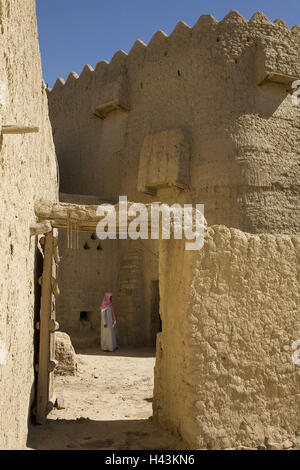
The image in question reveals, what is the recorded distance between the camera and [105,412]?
580cm

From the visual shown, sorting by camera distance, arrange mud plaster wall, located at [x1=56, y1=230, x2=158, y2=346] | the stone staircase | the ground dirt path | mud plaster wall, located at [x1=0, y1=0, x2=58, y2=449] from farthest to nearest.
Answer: the stone staircase
mud plaster wall, located at [x1=56, y1=230, x2=158, y2=346]
the ground dirt path
mud plaster wall, located at [x1=0, y1=0, x2=58, y2=449]

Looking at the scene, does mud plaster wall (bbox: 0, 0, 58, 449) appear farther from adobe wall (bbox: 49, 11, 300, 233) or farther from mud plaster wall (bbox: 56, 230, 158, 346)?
adobe wall (bbox: 49, 11, 300, 233)

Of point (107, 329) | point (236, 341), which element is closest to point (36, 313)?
point (236, 341)

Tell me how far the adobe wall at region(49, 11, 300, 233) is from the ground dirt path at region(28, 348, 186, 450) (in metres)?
4.52

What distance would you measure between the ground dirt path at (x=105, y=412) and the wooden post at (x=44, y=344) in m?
0.21

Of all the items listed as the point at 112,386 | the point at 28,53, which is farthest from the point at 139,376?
the point at 28,53

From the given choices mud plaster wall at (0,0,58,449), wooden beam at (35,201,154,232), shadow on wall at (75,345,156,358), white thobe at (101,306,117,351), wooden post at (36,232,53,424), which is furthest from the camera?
white thobe at (101,306,117,351)

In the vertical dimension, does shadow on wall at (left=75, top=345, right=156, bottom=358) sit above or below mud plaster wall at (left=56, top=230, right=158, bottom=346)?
below

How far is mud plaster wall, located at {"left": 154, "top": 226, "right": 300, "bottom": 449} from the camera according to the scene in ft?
13.1

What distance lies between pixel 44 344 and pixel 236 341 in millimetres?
2328

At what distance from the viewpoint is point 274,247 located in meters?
4.40

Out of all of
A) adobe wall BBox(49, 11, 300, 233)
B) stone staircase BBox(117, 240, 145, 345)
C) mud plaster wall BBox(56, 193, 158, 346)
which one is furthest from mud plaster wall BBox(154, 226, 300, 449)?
stone staircase BBox(117, 240, 145, 345)

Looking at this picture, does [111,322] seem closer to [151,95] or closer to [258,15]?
[151,95]

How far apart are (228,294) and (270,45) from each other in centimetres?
906
